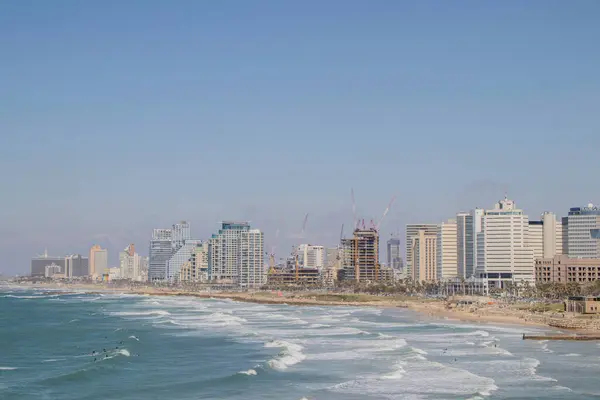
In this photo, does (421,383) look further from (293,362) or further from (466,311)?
(466,311)

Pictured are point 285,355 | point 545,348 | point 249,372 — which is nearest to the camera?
point 249,372

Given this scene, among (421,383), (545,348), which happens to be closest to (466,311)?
(545,348)

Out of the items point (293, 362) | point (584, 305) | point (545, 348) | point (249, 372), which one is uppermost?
point (584, 305)

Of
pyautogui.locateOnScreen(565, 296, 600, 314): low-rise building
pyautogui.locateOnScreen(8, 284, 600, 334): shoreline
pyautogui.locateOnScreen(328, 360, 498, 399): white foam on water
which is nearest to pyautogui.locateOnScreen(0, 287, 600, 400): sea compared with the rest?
pyautogui.locateOnScreen(328, 360, 498, 399): white foam on water

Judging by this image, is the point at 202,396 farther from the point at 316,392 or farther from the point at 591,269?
the point at 591,269

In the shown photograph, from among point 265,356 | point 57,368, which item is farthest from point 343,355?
point 57,368
